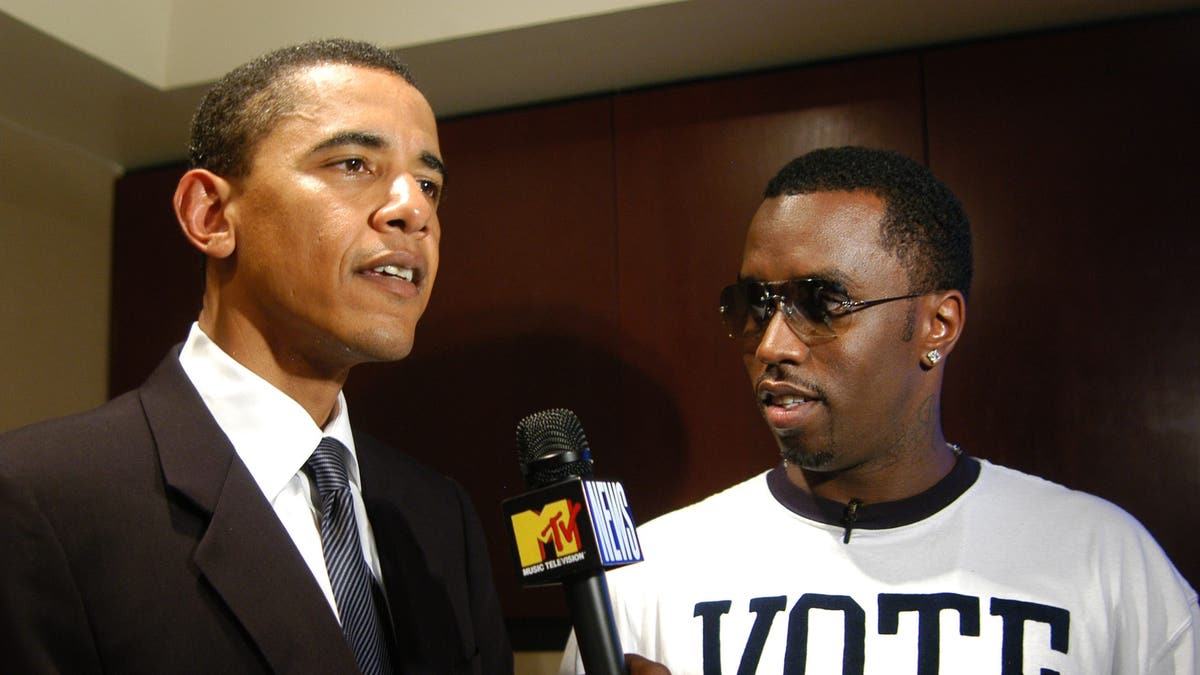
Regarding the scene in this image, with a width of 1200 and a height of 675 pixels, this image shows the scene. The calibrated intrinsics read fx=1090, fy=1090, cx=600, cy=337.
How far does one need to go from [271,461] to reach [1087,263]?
74.7 inches

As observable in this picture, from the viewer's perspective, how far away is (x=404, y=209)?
5.77ft

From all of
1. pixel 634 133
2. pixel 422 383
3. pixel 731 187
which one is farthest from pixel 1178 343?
pixel 422 383

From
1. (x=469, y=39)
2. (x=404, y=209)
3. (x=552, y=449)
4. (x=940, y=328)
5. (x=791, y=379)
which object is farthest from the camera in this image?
(x=469, y=39)

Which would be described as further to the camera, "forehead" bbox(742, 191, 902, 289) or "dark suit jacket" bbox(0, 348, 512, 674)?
"forehead" bbox(742, 191, 902, 289)

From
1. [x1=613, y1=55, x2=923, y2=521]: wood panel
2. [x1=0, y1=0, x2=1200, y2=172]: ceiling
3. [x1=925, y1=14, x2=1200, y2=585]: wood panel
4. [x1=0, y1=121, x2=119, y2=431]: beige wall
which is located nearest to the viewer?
[x1=925, y1=14, x2=1200, y2=585]: wood panel

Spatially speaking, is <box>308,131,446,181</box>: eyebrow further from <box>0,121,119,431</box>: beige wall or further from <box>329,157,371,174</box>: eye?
<box>0,121,119,431</box>: beige wall

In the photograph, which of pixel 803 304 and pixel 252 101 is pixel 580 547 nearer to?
pixel 803 304

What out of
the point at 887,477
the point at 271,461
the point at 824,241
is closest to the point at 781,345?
the point at 824,241

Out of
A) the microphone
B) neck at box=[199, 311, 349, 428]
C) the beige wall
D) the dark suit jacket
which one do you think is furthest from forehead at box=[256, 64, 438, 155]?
the beige wall

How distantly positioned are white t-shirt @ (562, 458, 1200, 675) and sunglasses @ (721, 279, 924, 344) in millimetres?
319

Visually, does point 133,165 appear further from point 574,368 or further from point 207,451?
point 207,451

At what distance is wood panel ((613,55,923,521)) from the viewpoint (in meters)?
2.77

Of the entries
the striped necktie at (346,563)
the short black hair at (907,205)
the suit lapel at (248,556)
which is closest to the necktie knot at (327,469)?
the striped necktie at (346,563)

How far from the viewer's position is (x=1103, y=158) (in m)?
2.56
